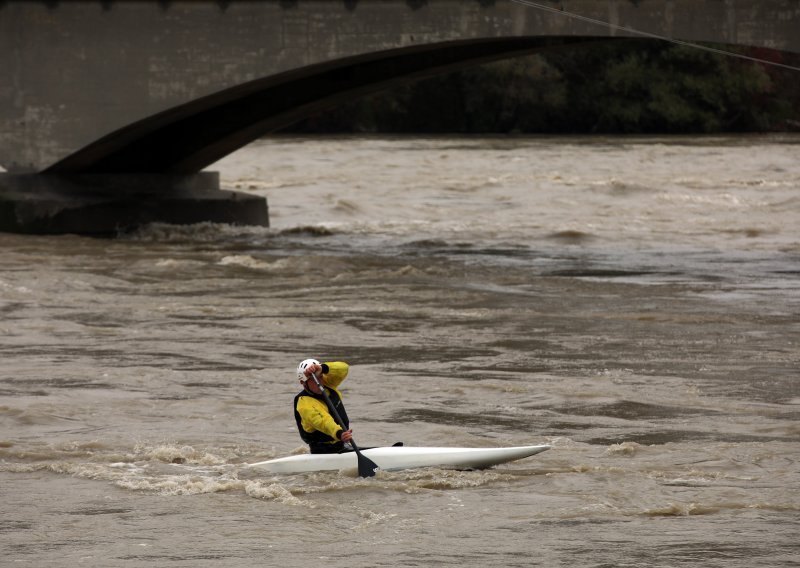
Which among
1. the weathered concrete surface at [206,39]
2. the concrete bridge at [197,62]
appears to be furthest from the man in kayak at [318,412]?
the weathered concrete surface at [206,39]

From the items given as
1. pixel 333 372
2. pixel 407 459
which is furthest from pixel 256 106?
pixel 407 459

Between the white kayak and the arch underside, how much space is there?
12868 millimetres

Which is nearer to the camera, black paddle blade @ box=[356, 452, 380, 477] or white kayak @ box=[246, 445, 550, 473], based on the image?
black paddle blade @ box=[356, 452, 380, 477]

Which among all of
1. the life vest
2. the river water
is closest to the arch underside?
the river water

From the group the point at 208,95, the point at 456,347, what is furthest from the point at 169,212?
the point at 456,347

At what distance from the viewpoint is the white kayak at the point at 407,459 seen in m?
11.2

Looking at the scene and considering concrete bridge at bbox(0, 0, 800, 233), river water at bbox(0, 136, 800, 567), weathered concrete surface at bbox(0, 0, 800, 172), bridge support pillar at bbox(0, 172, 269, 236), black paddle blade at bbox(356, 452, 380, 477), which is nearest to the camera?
river water at bbox(0, 136, 800, 567)

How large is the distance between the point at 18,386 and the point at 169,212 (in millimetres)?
14863

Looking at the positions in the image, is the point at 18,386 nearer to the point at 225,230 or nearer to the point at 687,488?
the point at 687,488

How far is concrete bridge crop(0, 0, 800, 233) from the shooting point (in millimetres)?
22297

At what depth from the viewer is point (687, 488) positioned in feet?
35.2

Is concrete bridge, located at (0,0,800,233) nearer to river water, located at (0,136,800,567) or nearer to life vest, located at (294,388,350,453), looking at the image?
river water, located at (0,136,800,567)

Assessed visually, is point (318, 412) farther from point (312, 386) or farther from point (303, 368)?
point (303, 368)

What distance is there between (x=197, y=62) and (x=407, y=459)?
586 inches
